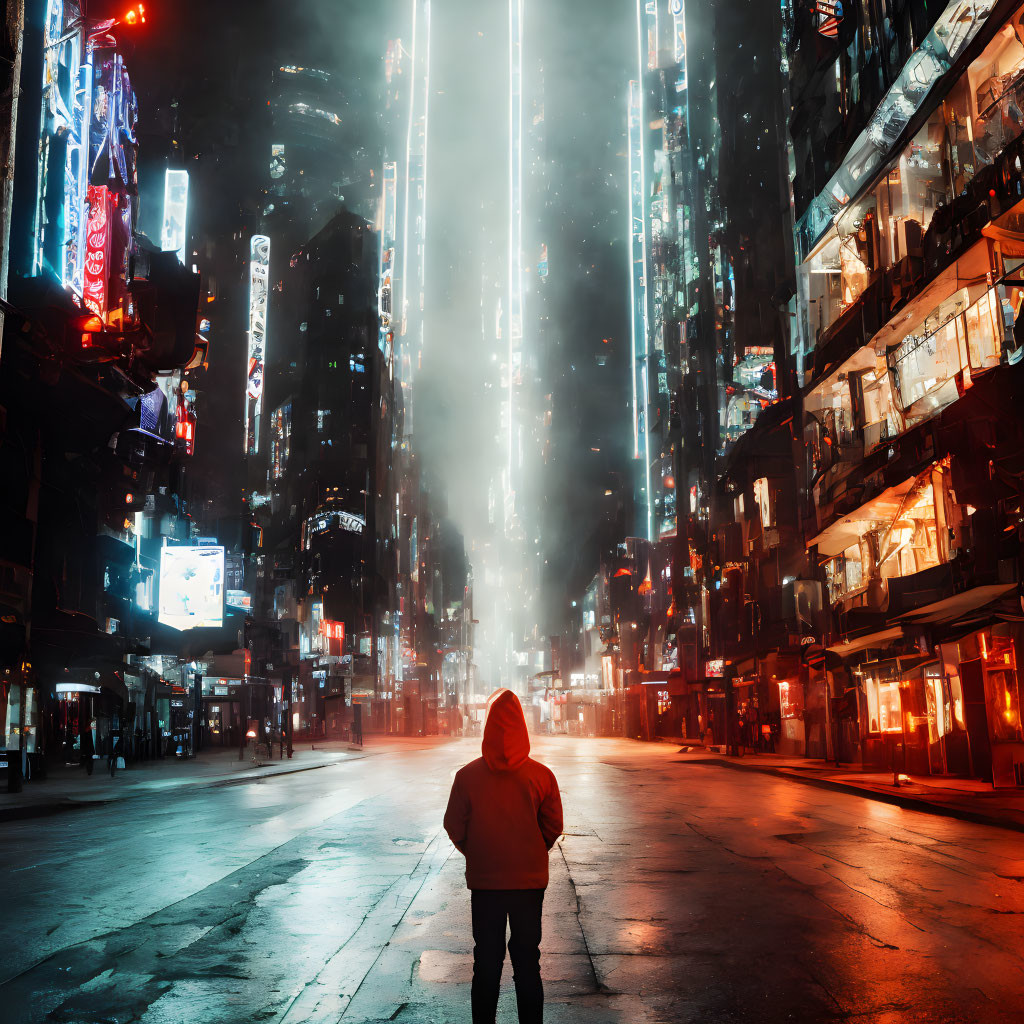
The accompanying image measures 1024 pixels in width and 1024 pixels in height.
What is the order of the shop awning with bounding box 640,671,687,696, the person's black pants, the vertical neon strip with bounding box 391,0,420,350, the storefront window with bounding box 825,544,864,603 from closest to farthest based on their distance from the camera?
the person's black pants < the storefront window with bounding box 825,544,864,603 < the shop awning with bounding box 640,671,687,696 < the vertical neon strip with bounding box 391,0,420,350

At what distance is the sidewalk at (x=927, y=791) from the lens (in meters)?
17.3

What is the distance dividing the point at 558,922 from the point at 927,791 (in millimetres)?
15821

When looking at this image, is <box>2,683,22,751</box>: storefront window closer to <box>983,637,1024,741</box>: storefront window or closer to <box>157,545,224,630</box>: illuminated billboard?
<box>157,545,224,630</box>: illuminated billboard

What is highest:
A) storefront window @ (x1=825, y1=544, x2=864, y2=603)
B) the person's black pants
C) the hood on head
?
storefront window @ (x1=825, y1=544, x2=864, y2=603)

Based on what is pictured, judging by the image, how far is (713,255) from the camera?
6788 centimetres

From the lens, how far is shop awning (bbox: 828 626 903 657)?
29.5m

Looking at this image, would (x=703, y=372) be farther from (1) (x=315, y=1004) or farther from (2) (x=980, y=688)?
(1) (x=315, y=1004)

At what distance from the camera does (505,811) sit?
5035mm

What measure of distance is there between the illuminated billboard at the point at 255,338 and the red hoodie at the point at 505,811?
66008mm

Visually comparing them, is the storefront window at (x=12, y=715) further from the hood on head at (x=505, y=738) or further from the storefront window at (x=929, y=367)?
the hood on head at (x=505, y=738)

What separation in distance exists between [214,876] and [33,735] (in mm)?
23830

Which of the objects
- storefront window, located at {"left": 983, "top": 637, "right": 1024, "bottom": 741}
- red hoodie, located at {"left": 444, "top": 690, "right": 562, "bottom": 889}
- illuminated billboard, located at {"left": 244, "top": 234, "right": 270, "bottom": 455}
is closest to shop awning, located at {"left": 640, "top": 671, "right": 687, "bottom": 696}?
illuminated billboard, located at {"left": 244, "top": 234, "right": 270, "bottom": 455}

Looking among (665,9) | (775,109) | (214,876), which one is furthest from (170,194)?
(665,9)

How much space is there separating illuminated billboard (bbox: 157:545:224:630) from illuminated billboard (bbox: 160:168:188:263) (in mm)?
13041
